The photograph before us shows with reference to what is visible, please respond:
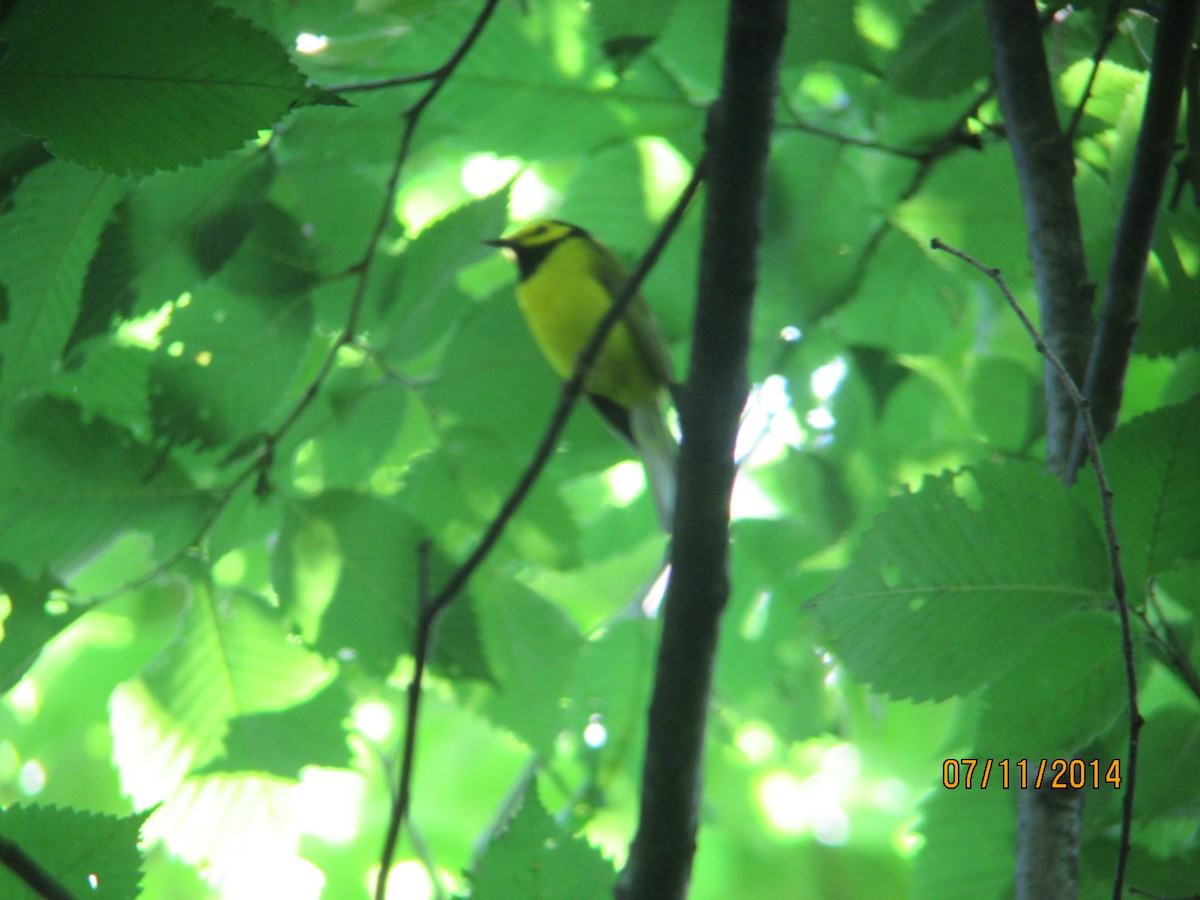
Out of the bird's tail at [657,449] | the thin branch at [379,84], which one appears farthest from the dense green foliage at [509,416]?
the bird's tail at [657,449]

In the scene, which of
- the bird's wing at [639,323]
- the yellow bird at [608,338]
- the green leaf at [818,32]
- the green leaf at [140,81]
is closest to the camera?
the green leaf at [140,81]

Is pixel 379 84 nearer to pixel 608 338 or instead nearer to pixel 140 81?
pixel 140 81

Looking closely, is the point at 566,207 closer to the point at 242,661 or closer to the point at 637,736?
the point at 242,661

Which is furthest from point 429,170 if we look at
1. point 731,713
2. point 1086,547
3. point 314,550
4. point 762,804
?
point 1086,547

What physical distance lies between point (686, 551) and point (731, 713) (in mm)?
2055

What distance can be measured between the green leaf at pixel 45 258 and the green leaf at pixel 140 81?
25.4 inches

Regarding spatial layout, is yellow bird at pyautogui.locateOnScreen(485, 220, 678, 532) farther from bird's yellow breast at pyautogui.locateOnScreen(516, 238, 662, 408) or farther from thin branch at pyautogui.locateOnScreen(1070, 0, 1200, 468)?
thin branch at pyautogui.locateOnScreen(1070, 0, 1200, 468)

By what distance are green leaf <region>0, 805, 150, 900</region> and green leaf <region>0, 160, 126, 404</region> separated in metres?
0.72

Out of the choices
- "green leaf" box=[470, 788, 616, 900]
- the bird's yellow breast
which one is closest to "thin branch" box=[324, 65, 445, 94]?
"green leaf" box=[470, 788, 616, 900]

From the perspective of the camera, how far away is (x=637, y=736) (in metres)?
3.21

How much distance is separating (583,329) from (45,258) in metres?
2.60

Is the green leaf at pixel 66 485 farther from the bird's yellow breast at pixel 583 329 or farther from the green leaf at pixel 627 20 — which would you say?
the bird's yellow breast at pixel 583 329

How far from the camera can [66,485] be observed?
6.03 feet

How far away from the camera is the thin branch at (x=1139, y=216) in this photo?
141 cm
